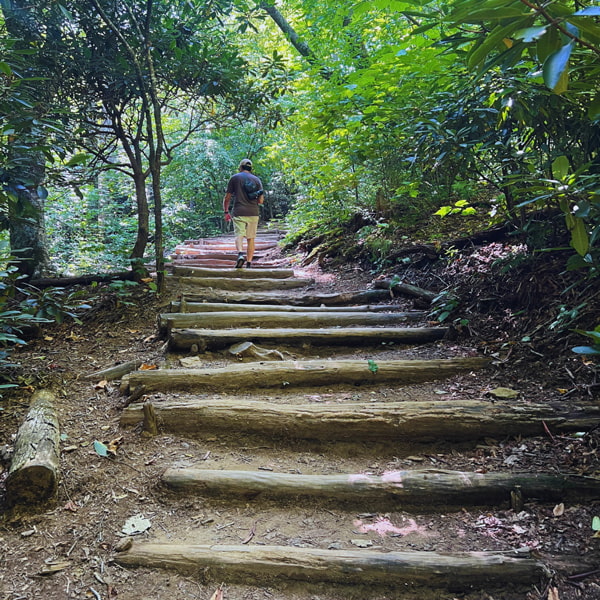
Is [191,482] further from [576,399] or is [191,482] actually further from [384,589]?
[576,399]

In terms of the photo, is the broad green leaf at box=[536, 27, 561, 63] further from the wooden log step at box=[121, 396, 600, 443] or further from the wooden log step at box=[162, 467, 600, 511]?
the wooden log step at box=[121, 396, 600, 443]

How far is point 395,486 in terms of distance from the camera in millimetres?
2363

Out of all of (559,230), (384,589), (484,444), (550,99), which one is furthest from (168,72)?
(384,589)

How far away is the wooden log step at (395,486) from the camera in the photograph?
224 cm

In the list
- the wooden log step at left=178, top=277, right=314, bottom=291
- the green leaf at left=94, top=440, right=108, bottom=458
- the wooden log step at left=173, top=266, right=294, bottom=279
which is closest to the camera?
the green leaf at left=94, top=440, right=108, bottom=458

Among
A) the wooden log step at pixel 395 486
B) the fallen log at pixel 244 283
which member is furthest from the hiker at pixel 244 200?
the wooden log step at pixel 395 486

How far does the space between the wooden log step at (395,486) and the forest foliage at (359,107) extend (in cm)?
134

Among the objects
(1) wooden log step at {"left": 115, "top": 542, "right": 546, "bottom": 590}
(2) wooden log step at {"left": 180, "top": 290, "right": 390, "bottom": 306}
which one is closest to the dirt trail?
(1) wooden log step at {"left": 115, "top": 542, "right": 546, "bottom": 590}

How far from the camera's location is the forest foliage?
2059mm

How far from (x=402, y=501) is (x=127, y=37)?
19.3ft

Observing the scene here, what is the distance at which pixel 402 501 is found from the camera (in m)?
2.35

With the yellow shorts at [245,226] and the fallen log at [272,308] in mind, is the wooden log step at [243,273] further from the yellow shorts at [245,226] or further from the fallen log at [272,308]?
the fallen log at [272,308]

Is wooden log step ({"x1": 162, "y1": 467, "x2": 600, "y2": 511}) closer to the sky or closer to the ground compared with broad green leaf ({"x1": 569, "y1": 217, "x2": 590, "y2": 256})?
closer to the ground

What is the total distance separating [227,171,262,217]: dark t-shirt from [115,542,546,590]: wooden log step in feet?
21.3
